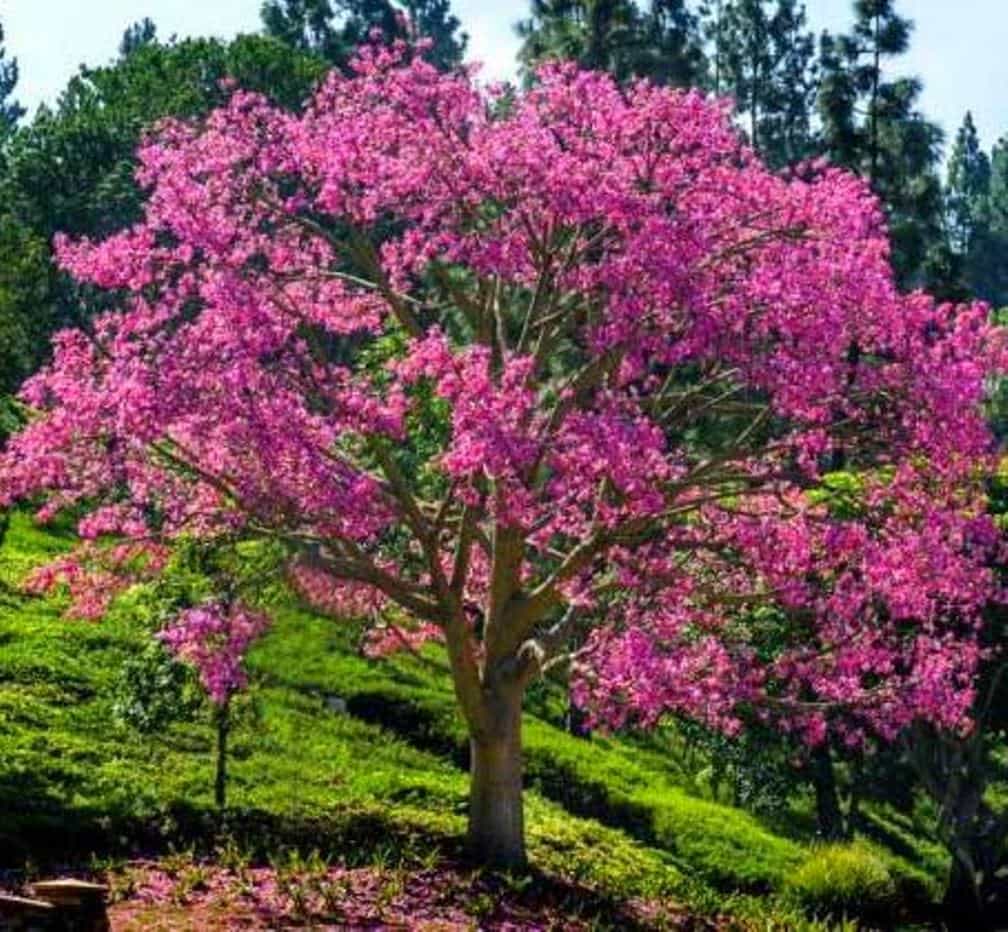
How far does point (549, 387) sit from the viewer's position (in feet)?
62.5

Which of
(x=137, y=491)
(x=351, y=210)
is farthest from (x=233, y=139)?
(x=137, y=491)

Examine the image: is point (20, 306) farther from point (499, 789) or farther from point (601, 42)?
point (499, 789)

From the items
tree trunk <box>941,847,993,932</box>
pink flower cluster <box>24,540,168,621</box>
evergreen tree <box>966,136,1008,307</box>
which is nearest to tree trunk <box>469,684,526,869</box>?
pink flower cluster <box>24,540,168,621</box>

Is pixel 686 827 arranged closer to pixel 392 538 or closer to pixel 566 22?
pixel 392 538

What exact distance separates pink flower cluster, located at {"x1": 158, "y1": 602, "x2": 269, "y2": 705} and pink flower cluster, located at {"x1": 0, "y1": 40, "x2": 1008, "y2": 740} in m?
0.06

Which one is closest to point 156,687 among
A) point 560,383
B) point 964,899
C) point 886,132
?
point 560,383

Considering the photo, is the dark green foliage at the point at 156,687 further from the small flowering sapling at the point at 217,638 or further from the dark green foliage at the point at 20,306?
the dark green foliage at the point at 20,306

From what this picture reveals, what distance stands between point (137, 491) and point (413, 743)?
14434 millimetres

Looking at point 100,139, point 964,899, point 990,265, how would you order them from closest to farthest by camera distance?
point 964,899, point 100,139, point 990,265

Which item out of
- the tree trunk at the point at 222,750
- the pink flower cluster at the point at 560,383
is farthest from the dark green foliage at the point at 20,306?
the pink flower cluster at the point at 560,383

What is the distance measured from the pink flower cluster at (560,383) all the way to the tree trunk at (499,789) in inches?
25.7

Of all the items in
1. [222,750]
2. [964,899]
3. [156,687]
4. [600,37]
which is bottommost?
[964,899]

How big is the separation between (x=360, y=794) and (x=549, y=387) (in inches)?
340

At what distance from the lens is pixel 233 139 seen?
685 inches
